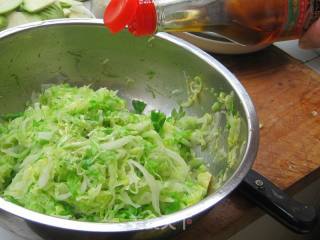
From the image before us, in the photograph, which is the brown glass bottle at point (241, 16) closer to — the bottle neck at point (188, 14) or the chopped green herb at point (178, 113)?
the bottle neck at point (188, 14)

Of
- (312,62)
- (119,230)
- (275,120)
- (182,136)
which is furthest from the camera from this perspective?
(312,62)

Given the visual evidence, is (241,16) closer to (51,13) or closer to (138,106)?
(138,106)

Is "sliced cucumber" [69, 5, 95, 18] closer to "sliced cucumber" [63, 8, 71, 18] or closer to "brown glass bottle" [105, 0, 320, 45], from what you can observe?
"sliced cucumber" [63, 8, 71, 18]

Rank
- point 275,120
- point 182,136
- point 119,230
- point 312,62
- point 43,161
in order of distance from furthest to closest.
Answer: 1. point 312,62
2. point 275,120
3. point 182,136
4. point 43,161
5. point 119,230

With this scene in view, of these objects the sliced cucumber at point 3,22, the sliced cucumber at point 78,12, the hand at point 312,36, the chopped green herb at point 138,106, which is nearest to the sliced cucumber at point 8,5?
the sliced cucumber at point 3,22

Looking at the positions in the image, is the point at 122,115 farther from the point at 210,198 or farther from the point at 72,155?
the point at 210,198

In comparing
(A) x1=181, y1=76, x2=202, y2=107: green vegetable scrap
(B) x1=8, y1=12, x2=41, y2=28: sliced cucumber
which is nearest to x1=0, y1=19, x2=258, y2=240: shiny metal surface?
(A) x1=181, y1=76, x2=202, y2=107: green vegetable scrap

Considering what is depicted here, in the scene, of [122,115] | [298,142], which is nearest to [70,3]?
[122,115]
